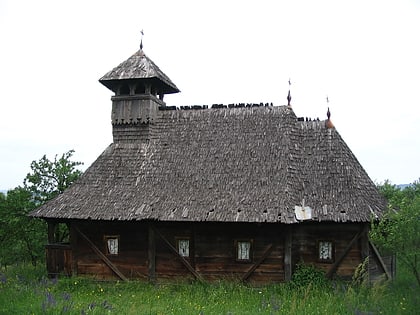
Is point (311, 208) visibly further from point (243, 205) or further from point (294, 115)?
point (294, 115)

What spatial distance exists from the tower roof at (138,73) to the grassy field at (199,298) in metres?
7.31

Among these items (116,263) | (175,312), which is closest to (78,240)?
(116,263)

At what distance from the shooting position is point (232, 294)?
11.9m

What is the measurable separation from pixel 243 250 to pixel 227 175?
245cm

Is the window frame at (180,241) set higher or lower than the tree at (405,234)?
lower

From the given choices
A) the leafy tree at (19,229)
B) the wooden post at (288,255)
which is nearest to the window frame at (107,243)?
the leafy tree at (19,229)

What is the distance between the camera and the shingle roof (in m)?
12.7

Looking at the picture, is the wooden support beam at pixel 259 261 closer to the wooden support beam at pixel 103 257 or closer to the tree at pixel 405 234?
the tree at pixel 405 234

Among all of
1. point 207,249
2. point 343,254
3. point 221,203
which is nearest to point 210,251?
point 207,249

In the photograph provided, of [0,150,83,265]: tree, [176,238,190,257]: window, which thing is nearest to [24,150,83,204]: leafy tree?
[0,150,83,265]: tree

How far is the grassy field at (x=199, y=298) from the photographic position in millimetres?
9815

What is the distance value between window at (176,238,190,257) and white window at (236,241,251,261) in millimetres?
1645

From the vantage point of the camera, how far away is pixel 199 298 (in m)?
11.6

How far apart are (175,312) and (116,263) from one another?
4.55m
